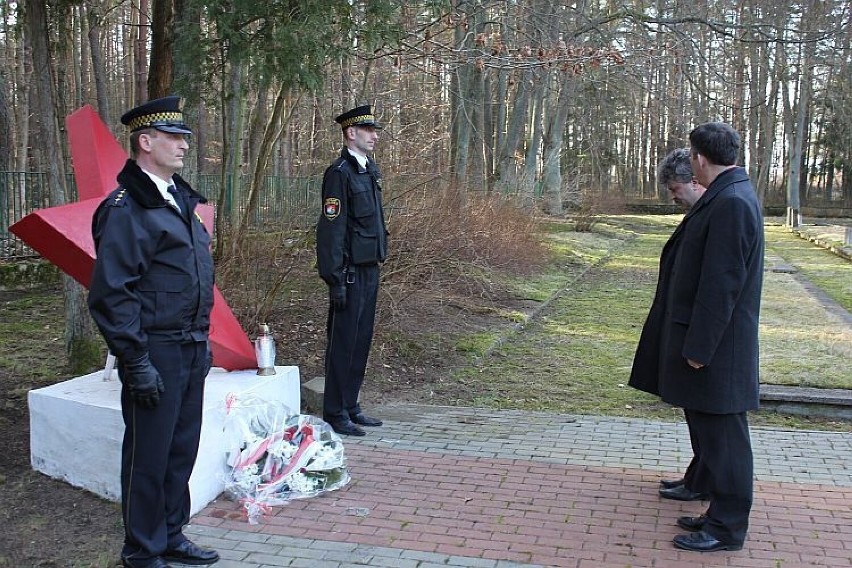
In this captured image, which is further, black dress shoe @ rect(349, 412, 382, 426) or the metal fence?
the metal fence

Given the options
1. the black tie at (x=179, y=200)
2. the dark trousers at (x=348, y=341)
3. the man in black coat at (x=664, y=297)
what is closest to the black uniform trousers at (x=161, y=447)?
the black tie at (x=179, y=200)

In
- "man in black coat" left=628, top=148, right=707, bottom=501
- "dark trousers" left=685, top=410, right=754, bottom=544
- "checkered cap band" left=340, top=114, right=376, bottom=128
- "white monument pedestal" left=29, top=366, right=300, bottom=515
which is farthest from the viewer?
"checkered cap band" left=340, top=114, right=376, bottom=128

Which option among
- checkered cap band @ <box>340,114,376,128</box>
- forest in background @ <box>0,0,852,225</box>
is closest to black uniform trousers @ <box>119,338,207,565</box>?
checkered cap band @ <box>340,114,376,128</box>

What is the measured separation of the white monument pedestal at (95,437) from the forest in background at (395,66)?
254 centimetres

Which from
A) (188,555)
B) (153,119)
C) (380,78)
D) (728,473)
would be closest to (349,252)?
(153,119)

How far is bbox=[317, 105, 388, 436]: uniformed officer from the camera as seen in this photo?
5.99m

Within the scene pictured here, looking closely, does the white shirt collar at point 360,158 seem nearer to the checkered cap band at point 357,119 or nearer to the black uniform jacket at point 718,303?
the checkered cap band at point 357,119

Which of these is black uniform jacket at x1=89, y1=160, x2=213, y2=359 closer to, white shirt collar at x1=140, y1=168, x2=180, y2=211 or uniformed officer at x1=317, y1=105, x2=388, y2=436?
white shirt collar at x1=140, y1=168, x2=180, y2=211

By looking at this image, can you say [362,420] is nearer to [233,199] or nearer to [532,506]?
[532,506]

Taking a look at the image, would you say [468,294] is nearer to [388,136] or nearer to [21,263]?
[388,136]

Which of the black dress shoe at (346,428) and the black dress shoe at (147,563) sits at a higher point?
the black dress shoe at (147,563)

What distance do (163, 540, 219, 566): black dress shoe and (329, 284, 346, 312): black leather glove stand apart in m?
2.34

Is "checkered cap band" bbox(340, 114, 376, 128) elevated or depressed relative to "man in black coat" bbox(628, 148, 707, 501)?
elevated

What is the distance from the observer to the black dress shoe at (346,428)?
618cm
